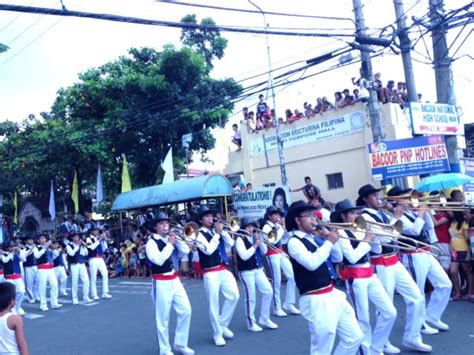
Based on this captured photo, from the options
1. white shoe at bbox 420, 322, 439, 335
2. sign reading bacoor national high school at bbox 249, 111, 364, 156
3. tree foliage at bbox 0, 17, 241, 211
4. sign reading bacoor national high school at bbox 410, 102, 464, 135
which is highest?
tree foliage at bbox 0, 17, 241, 211

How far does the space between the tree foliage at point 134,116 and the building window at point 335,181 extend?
488 centimetres

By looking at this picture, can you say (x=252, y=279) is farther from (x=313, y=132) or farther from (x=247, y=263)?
(x=313, y=132)

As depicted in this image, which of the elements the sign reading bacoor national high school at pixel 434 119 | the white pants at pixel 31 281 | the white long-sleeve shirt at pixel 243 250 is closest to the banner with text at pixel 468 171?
the sign reading bacoor national high school at pixel 434 119

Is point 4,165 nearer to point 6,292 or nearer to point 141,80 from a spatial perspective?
point 141,80

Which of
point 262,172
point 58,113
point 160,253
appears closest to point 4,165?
point 58,113

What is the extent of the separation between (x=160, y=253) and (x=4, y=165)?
2354cm

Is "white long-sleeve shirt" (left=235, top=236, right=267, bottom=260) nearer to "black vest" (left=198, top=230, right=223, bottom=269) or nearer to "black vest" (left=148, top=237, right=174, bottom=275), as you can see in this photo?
"black vest" (left=198, top=230, right=223, bottom=269)

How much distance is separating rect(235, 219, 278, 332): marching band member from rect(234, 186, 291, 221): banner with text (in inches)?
207

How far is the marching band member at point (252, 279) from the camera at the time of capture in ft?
27.8

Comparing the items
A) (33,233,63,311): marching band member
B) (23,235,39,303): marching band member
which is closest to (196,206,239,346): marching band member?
(33,233,63,311): marching band member

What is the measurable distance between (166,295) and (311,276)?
9.17 ft

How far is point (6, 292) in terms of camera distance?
181 inches

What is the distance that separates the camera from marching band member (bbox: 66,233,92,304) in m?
13.8

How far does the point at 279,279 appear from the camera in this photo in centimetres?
973
